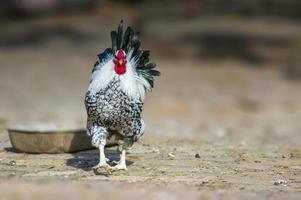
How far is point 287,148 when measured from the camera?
26.9 feet

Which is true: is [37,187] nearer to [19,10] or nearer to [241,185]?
[241,185]

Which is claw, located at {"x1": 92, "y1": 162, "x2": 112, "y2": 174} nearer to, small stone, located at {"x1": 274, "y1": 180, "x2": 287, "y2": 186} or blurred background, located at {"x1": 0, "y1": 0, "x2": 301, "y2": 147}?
small stone, located at {"x1": 274, "y1": 180, "x2": 287, "y2": 186}

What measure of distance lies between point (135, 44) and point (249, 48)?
12.5 metres

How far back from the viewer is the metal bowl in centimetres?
689

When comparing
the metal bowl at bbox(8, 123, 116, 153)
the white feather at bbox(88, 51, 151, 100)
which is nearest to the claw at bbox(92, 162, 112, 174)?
the white feather at bbox(88, 51, 151, 100)

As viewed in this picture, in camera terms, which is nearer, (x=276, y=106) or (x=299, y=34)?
(x=276, y=106)

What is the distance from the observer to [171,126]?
1059 centimetres

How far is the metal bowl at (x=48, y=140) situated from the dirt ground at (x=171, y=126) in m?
0.07


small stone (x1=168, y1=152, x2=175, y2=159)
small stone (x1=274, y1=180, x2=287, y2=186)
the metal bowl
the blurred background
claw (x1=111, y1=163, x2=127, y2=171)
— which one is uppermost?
the blurred background

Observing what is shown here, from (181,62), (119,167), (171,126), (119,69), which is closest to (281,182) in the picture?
(119,167)

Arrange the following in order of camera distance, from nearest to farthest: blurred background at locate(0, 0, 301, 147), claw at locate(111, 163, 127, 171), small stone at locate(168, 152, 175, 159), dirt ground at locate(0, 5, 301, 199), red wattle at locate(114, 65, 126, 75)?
dirt ground at locate(0, 5, 301, 199)
red wattle at locate(114, 65, 126, 75)
claw at locate(111, 163, 127, 171)
small stone at locate(168, 152, 175, 159)
blurred background at locate(0, 0, 301, 147)

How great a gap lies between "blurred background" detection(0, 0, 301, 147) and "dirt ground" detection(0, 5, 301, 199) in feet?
0.09

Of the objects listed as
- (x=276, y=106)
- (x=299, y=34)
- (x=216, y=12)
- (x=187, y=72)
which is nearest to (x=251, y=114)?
(x=276, y=106)

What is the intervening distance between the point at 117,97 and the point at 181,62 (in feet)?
37.6
